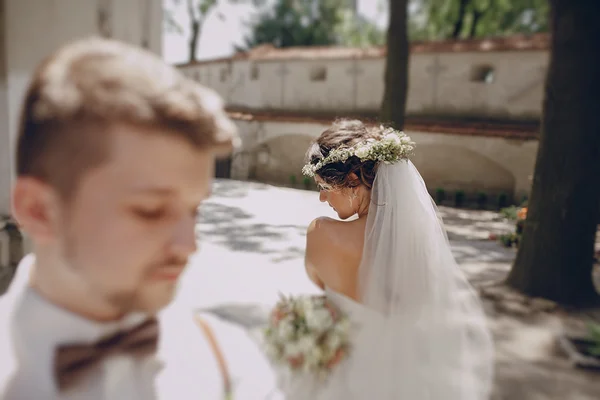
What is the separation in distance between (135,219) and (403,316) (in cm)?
182

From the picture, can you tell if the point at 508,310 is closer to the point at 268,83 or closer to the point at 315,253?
the point at 315,253

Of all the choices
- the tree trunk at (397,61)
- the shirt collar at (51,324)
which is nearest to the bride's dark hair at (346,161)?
the shirt collar at (51,324)

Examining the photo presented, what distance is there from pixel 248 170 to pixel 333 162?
15650 mm

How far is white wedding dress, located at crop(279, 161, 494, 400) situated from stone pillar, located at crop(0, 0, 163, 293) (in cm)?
257

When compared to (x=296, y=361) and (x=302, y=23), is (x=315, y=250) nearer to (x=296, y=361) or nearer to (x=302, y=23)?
(x=296, y=361)

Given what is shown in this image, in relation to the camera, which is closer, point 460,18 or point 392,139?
point 392,139

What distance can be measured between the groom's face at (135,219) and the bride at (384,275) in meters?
1.49

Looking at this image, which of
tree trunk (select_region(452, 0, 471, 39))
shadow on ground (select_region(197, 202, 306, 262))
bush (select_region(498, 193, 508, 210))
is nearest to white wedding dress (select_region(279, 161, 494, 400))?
shadow on ground (select_region(197, 202, 306, 262))

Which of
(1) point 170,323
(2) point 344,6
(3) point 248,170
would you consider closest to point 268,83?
(3) point 248,170

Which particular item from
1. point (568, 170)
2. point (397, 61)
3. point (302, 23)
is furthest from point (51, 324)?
point (302, 23)

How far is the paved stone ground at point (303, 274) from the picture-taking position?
3850mm

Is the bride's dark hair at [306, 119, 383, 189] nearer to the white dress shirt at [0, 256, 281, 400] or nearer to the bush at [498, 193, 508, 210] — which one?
the white dress shirt at [0, 256, 281, 400]

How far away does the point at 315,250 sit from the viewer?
230 centimetres

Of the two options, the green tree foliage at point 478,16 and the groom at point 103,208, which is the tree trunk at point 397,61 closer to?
the groom at point 103,208
